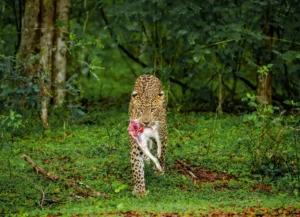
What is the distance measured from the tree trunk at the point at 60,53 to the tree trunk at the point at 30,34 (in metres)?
0.37

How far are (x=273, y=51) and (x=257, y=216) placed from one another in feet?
20.1

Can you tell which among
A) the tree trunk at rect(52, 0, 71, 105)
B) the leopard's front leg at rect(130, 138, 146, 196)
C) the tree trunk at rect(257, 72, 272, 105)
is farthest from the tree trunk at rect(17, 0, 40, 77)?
the leopard's front leg at rect(130, 138, 146, 196)

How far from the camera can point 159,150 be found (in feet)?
35.6

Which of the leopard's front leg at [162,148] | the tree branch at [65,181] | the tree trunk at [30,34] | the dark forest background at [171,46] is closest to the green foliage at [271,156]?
the leopard's front leg at [162,148]

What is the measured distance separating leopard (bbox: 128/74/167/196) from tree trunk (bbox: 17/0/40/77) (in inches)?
167

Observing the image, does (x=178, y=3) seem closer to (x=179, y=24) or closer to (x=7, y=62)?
(x=179, y=24)

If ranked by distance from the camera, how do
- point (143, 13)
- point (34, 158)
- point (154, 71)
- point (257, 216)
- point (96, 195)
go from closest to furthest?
point (257, 216), point (96, 195), point (34, 158), point (143, 13), point (154, 71)

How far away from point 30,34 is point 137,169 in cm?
548

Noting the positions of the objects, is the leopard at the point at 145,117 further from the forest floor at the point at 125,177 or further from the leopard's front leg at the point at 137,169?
the forest floor at the point at 125,177

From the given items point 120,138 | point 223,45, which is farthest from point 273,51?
point 120,138

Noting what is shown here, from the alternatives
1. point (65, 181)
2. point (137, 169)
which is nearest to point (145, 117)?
point (137, 169)

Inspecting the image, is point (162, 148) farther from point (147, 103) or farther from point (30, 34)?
point (30, 34)

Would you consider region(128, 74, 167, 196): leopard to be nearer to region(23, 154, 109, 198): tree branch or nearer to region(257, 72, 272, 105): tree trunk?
region(23, 154, 109, 198): tree branch

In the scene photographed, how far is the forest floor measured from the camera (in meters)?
9.38
